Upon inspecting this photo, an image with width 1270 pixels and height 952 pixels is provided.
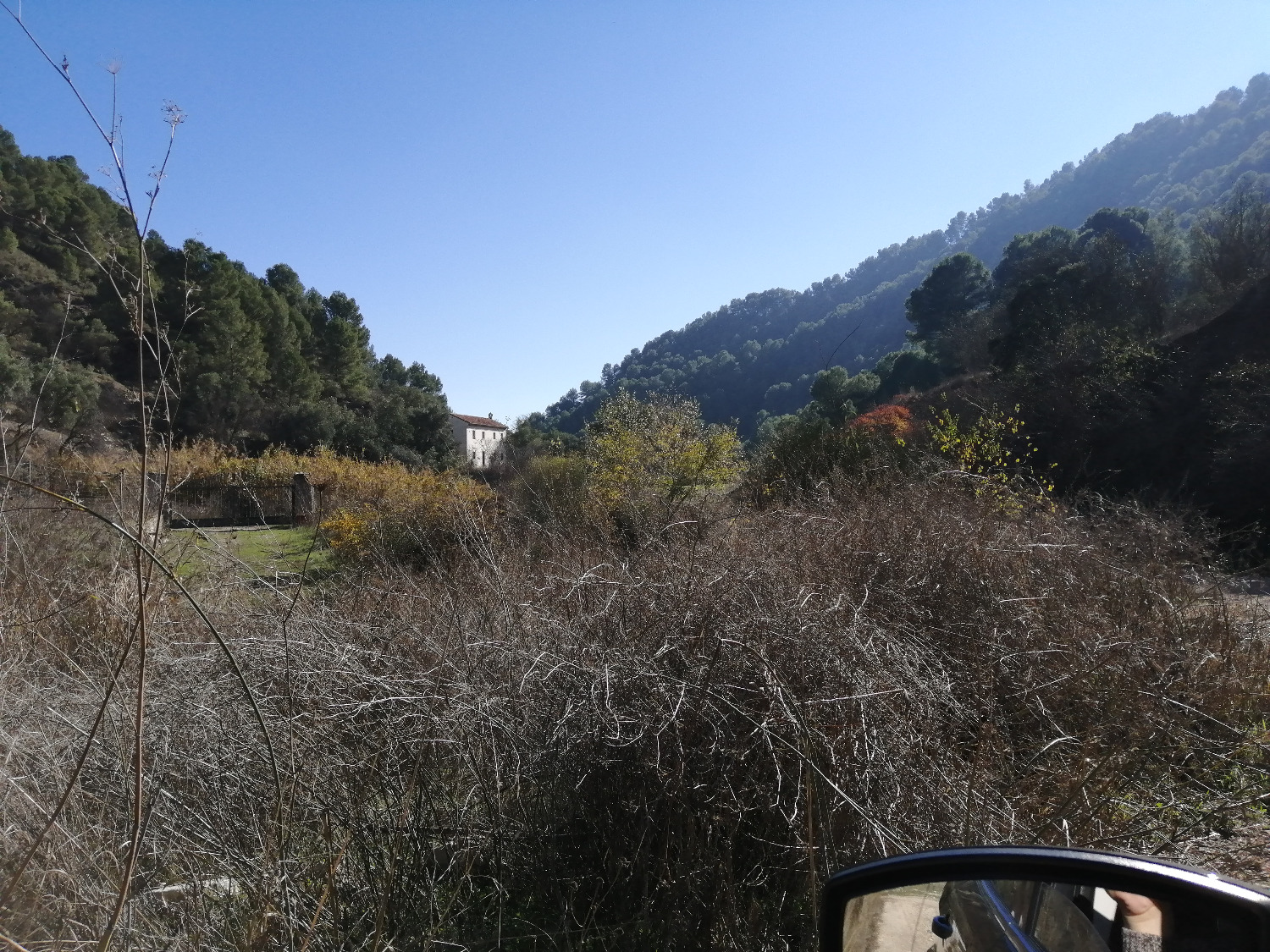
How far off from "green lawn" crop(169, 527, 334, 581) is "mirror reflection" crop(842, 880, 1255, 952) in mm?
2316

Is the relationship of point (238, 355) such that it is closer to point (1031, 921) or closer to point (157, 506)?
point (157, 506)

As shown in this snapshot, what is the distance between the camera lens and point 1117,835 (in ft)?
7.09

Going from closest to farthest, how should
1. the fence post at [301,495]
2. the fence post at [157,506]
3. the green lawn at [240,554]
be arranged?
1. the fence post at [157,506]
2. the green lawn at [240,554]
3. the fence post at [301,495]

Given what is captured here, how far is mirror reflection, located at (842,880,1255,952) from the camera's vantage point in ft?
2.79

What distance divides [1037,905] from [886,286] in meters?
10.8

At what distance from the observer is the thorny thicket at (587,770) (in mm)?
2266

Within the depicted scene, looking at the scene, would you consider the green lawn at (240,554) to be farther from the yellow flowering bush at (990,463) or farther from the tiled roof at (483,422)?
the tiled roof at (483,422)

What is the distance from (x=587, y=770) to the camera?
2602 millimetres

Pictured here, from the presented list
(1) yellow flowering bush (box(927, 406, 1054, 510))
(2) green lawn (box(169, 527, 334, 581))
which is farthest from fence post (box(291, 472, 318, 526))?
(1) yellow flowering bush (box(927, 406, 1054, 510))

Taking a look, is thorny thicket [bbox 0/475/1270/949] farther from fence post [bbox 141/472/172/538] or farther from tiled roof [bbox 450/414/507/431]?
tiled roof [bbox 450/414/507/431]

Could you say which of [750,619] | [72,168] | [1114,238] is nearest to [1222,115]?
[1114,238]

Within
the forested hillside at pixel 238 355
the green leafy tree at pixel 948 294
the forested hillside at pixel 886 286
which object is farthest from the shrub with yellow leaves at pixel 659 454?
the green leafy tree at pixel 948 294

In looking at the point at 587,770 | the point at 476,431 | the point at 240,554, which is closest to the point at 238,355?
the point at 476,431

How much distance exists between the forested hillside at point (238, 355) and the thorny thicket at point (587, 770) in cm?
1172
